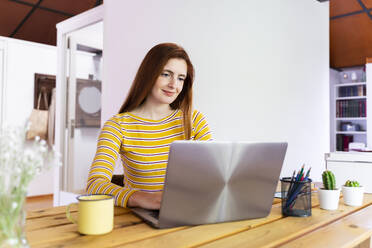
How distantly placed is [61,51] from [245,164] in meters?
3.07

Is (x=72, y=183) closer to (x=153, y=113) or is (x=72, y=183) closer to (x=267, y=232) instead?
(x=153, y=113)

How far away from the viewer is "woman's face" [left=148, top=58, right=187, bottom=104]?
4.40ft

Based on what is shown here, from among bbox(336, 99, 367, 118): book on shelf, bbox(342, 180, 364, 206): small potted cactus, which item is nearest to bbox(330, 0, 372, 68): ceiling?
bbox(336, 99, 367, 118): book on shelf

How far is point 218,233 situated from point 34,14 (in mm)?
4066

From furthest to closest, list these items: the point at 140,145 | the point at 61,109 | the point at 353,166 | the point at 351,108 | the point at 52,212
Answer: the point at 351,108 → the point at 61,109 → the point at 353,166 → the point at 140,145 → the point at 52,212

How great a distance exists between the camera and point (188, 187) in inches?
29.3

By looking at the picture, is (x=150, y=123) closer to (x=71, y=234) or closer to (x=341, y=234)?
(x=71, y=234)

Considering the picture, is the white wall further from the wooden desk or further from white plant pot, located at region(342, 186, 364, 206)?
the wooden desk

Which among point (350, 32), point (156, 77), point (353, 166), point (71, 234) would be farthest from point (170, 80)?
point (350, 32)

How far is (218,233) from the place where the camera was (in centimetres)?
75

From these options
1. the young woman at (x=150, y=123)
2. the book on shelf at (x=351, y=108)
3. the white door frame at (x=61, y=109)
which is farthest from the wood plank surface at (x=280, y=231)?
the book on shelf at (x=351, y=108)

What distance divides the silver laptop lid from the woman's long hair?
24.6 inches

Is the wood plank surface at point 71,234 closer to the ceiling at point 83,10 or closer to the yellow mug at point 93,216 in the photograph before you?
the yellow mug at point 93,216

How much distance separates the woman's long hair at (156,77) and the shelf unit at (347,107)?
205 inches
